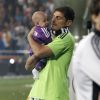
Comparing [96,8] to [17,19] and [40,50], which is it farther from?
[17,19]

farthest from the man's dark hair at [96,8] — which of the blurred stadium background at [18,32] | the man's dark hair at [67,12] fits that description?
the blurred stadium background at [18,32]

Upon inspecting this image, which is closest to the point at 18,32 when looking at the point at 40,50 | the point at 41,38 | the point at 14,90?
the point at 14,90

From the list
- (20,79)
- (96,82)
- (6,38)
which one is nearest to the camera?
(96,82)

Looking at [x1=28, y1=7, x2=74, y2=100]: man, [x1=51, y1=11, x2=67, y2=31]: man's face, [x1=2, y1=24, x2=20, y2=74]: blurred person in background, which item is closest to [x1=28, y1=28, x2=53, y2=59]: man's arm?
[x1=28, y1=7, x2=74, y2=100]: man

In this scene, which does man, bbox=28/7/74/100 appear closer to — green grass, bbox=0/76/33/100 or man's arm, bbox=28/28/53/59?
man's arm, bbox=28/28/53/59

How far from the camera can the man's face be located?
5609 millimetres

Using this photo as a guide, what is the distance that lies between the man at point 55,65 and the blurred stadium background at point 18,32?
10358mm

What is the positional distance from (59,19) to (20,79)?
14.9 metres

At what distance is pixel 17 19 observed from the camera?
91.7 feet

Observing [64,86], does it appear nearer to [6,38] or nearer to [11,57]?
[11,57]

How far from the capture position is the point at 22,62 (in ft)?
74.0

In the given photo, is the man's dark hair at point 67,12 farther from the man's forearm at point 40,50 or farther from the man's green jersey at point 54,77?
the man's forearm at point 40,50

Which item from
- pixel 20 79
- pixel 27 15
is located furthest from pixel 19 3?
pixel 20 79

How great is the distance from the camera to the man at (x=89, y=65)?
3127mm
